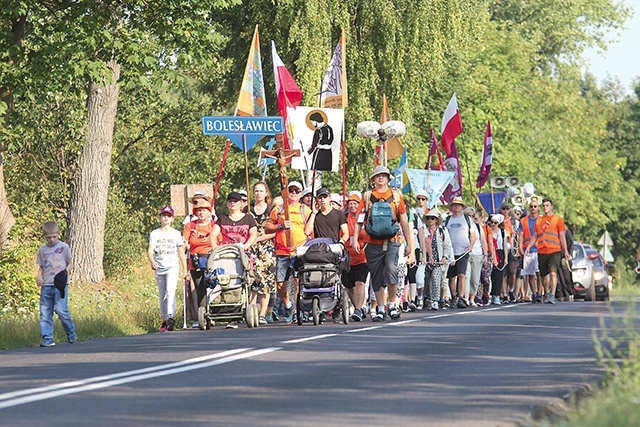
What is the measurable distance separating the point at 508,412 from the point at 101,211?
72.9ft

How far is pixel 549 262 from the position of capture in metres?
29.6

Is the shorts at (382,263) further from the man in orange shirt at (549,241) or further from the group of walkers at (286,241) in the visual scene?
the man in orange shirt at (549,241)

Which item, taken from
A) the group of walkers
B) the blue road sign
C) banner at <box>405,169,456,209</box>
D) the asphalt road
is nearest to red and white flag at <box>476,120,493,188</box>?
banner at <box>405,169,456,209</box>

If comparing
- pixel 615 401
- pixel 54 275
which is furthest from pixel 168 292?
pixel 615 401

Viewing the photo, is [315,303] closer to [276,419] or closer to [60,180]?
[276,419]

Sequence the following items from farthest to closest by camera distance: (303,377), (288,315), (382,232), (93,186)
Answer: (93,186) < (288,315) < (382,232) < (303,377)

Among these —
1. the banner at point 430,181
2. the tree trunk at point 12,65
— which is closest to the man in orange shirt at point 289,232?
the tree trunk at point 12,65

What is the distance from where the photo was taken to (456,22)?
39312mm

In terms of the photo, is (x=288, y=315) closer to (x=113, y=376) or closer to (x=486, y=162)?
(x=113, y=376)

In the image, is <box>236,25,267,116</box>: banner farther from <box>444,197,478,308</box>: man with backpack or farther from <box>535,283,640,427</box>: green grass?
<box>535,283,640,427</box>: green grass

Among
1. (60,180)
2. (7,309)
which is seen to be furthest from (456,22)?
(7,309)

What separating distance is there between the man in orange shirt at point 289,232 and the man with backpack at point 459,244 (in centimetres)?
682

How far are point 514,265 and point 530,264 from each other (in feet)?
5.30

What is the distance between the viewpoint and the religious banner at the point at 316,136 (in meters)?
26.0
